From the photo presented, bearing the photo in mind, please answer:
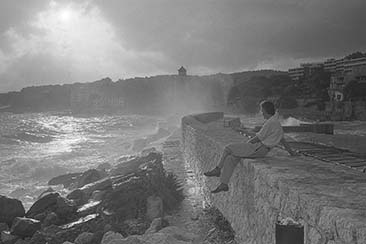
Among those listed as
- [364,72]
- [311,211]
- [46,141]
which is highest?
[364,72]

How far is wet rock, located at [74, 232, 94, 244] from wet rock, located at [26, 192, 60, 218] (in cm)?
193

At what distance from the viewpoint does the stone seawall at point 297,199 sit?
8.64 feet

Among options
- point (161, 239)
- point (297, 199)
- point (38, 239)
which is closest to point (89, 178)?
point (38, 239)

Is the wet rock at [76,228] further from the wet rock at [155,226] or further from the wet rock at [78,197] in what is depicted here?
the wet rock at [78,197]

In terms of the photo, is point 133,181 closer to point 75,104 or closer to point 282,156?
point 282,156

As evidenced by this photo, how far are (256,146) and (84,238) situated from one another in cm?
384

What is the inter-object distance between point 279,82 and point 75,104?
171 feet

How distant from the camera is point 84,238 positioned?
6.80 meters

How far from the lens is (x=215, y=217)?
6.80m

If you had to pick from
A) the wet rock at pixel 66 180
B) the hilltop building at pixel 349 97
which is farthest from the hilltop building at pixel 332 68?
the wet rock at pixel 66 180

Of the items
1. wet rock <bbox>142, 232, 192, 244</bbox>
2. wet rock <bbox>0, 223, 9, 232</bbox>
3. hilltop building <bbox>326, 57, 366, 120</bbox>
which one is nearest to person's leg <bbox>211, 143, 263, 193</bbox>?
wet rock <bbox>142, 232, 192, 244</bbox>

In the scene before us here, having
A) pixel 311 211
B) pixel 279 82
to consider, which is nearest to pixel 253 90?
pixel 279 82

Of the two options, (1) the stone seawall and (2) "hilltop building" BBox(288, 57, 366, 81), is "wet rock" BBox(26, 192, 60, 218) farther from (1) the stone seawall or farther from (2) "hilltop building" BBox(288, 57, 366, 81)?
(2) "hilltop building" BBox(288, 57, 366, 81)

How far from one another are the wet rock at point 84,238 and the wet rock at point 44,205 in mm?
1927
